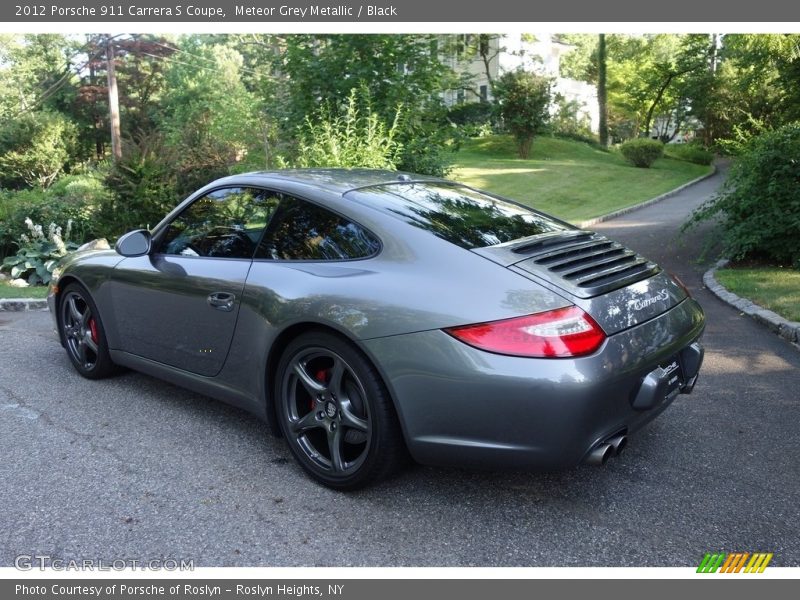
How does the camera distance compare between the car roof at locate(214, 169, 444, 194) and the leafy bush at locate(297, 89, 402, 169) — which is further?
the leafy bush at locate(297, 89, 402, 169)

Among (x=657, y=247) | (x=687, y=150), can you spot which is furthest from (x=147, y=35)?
(x=657, y=247)

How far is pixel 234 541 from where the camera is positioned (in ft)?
8.91

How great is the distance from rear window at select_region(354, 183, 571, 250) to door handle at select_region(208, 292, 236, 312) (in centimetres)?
89

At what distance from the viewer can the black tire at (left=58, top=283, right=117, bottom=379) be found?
4.55 meters

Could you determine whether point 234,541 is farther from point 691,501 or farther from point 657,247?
point 657,247

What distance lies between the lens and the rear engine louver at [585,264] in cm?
281

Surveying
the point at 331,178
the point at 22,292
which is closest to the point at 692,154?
the point at 22,292

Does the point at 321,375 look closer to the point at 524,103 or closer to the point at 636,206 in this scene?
the point at 636,206

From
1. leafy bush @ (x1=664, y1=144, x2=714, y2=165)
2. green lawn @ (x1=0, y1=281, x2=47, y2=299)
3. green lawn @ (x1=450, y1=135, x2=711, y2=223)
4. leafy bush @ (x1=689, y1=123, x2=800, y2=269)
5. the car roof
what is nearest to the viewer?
the car roof

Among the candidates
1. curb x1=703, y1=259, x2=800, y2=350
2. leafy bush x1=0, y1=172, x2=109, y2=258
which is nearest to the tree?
leafy bush x1=0, y1=172, x2=109, y2=258

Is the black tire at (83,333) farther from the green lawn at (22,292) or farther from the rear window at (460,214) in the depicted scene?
the green lawn at (22,292)

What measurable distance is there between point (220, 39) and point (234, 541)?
66.8 meters

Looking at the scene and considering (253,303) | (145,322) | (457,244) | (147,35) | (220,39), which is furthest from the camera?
(220,39)

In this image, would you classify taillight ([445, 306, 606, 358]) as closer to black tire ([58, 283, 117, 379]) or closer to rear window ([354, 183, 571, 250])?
rear window ([354, 183, 571, 250])
